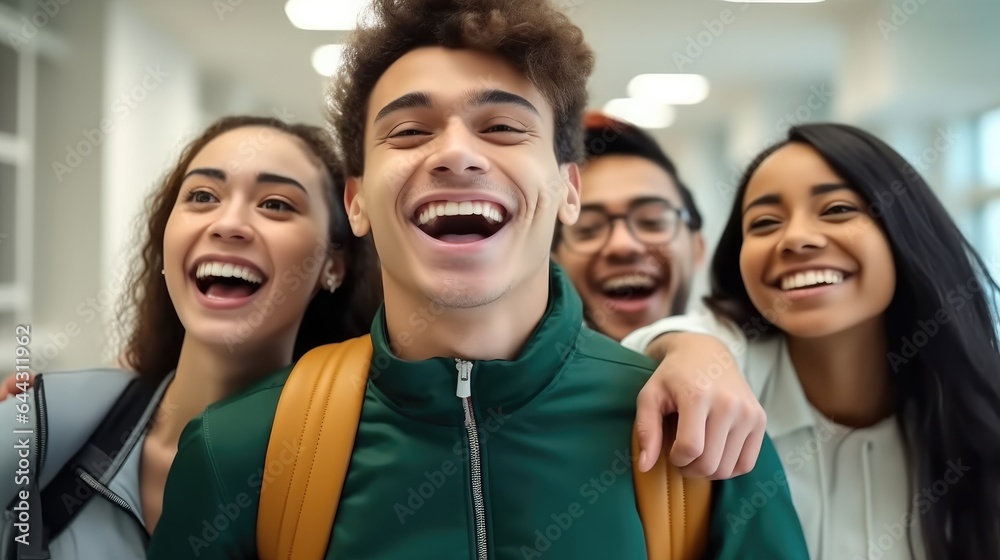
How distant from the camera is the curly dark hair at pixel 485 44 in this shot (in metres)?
0.75

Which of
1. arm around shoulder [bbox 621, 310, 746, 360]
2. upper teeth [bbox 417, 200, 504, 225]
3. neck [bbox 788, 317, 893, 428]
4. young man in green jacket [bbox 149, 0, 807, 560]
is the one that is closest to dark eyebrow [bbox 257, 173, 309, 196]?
young man in green jacket [bbox 149, 0, 807, 560]

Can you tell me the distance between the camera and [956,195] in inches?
75.0

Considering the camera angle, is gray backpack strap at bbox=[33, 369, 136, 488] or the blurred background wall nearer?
gray backpack strap at bbox=[33, 369, 136, 488]

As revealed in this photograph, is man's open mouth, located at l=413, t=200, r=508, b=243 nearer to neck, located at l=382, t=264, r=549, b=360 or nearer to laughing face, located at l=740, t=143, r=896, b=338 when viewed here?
neck, located at l=382, t=264, r=549, b=360

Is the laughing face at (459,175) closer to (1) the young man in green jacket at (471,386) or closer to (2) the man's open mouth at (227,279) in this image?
(1) the young man in green jacket at (471,386)

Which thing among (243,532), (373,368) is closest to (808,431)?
(373,368)

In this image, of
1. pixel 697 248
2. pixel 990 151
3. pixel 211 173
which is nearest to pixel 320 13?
pixel 211 173

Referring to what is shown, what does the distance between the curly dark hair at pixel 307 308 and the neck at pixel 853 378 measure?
29.7 inches

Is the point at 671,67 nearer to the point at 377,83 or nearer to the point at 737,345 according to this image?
the point at 737,345

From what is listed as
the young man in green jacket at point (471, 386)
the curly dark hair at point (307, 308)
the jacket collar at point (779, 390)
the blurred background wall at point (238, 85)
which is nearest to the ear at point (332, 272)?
the curly dark hair at point (307, 308)

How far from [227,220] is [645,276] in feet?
3.03

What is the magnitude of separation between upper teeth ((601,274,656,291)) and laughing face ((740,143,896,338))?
489mm

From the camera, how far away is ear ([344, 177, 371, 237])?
2.69 ft

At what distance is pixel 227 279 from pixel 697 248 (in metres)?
1.17
